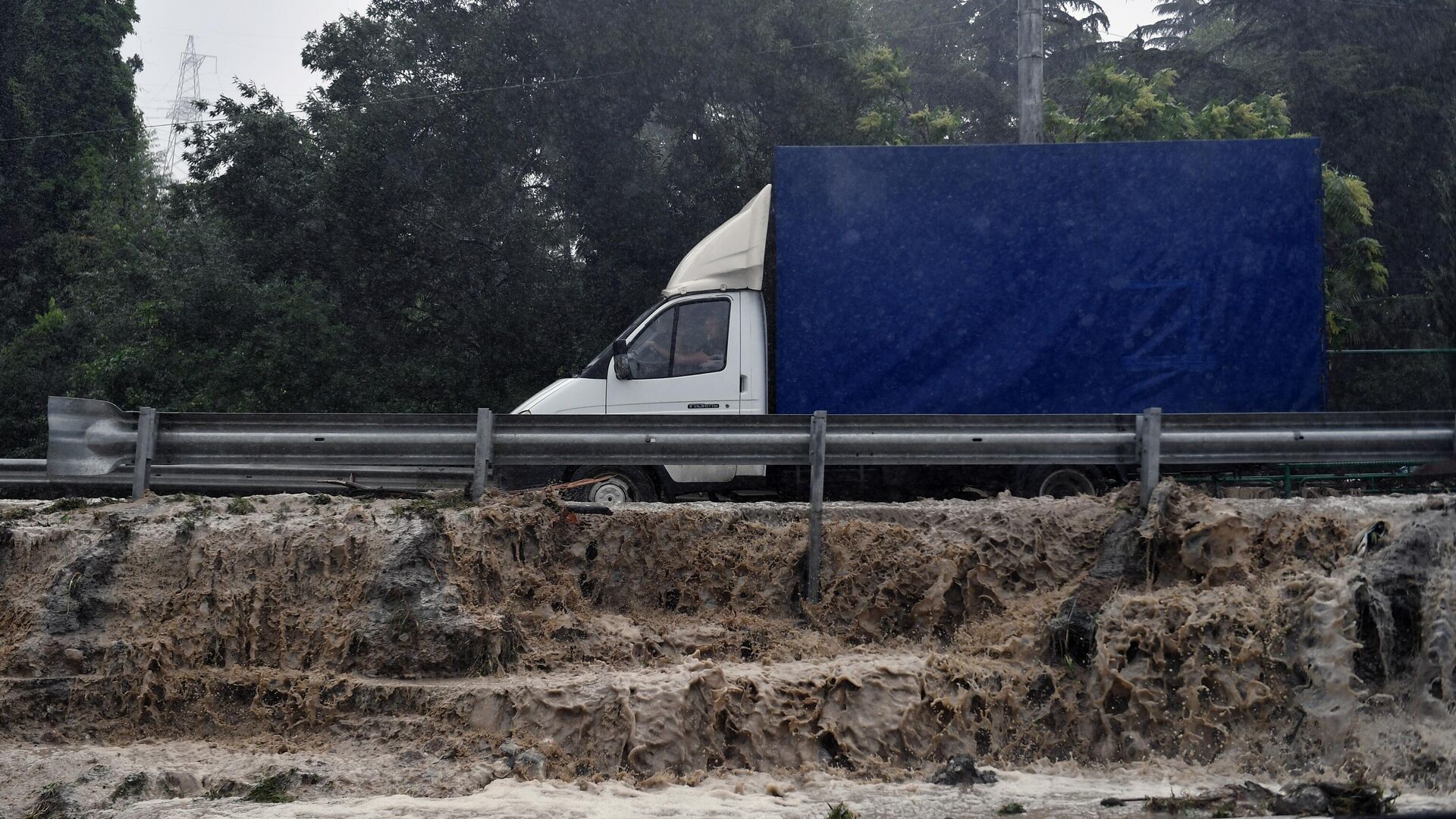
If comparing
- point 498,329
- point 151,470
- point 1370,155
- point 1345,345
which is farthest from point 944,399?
point 1370,155

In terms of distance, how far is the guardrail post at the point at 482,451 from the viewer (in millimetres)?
7219

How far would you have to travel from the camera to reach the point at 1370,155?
23953 millimetres

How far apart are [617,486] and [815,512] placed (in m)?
2.35

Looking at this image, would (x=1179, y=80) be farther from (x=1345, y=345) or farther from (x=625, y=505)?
(x=625, y=505)

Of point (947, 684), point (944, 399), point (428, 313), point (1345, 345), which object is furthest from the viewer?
point (428, 313)

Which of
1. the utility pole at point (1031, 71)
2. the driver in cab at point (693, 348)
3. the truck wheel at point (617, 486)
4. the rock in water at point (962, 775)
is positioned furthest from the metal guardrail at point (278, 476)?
the utility pole at point (1031, 71)

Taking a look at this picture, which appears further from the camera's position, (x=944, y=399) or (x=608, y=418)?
(x=944, y=399)

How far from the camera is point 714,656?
6.67 metres

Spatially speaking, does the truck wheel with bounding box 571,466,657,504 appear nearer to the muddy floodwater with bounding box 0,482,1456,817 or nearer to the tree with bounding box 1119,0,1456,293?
the muddy floodwater with bounding box 0,482,1456,817

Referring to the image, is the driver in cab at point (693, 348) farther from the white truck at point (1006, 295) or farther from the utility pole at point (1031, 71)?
the utility pole at point (1031, 71)

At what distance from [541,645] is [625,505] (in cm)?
116

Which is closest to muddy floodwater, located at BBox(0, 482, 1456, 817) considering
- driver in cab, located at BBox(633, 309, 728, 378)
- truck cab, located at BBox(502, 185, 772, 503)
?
truck cab, located at BBox(502, 185, 772, 503)

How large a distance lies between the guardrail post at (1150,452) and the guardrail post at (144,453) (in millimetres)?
6246

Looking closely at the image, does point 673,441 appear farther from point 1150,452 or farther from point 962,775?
point 1150,452
